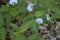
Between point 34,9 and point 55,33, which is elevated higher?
point 34,9

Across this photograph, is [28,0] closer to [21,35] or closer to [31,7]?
[31,7]

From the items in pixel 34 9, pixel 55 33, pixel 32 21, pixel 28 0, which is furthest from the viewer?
pixel 55 33

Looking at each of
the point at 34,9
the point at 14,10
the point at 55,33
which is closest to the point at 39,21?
the point at 34,9

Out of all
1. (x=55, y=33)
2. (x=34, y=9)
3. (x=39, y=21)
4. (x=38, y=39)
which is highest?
(x=34, y=9)

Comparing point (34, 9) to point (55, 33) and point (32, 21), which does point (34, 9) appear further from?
point (55, 33)

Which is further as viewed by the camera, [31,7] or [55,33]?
[55,33]

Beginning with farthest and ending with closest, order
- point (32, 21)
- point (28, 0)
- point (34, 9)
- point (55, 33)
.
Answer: point (55, 33)
point (28, 0)
point (34, 9)
point (32, 21)

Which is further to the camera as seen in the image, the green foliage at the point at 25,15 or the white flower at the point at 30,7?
the white flower at the point at 30,7

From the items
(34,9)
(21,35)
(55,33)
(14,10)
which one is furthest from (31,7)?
(55,33)

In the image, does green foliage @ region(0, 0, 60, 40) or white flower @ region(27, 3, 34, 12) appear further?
white flower @ region(27, 3, 34, 12)
